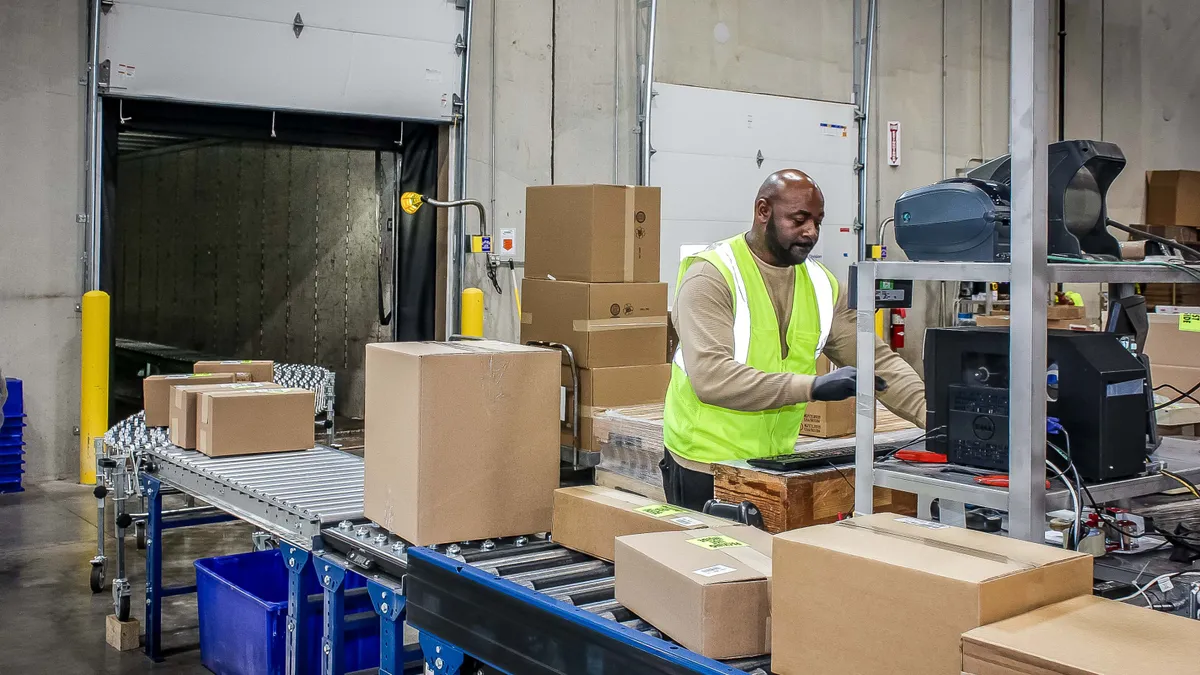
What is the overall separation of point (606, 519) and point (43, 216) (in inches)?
211

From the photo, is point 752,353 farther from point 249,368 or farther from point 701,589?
point 249,368

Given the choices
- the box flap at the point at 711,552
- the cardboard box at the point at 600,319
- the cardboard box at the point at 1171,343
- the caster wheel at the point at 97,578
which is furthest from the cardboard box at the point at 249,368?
the cardboard box at the point at 1171,343

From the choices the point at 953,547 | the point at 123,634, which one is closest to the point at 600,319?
the point at 123,634

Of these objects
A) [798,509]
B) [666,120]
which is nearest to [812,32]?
[666,120]

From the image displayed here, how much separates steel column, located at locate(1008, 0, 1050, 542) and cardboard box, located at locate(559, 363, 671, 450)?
9.49ft

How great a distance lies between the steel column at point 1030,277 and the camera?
5.77 feet

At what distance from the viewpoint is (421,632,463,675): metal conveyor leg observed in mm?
2227

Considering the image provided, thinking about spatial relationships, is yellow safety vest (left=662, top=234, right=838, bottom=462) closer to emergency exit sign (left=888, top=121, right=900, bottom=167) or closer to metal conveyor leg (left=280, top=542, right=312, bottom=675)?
metal conveyor leg (left=280, top=542, right=312, bottom=675)

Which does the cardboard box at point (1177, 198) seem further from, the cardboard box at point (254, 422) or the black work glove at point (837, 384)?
the black work glove at point (837, 384)

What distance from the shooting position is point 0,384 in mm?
4648

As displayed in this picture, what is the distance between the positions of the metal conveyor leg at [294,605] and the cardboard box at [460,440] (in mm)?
432

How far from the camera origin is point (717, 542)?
78.1 inches

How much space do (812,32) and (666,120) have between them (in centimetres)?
173

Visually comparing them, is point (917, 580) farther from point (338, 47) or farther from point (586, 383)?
point (338, 47)
